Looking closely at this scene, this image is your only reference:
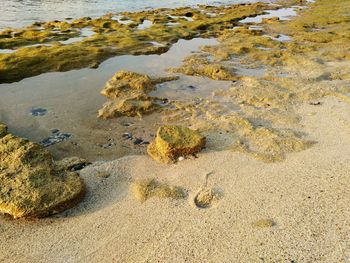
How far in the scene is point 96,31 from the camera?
80.3 ft

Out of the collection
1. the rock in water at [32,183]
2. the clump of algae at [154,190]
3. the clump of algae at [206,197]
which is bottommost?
the clump of algae at [154,190]

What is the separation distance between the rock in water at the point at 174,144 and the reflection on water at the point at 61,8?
20.4m

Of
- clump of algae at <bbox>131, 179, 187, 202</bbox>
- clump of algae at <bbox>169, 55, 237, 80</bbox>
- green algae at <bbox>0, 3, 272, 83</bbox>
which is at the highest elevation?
clump of algae at <bbox>131, 179, 187, 202</bbox>

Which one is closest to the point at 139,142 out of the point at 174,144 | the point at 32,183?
the point at 174,144

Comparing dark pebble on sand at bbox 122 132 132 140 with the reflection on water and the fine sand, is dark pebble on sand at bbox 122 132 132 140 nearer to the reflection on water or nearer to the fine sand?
the fine sand

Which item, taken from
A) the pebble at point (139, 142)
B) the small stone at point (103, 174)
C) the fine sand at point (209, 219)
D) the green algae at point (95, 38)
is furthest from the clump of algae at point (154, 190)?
the green algae at point (95, 38)

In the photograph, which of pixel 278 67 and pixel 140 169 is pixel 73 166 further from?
pixel 278 67

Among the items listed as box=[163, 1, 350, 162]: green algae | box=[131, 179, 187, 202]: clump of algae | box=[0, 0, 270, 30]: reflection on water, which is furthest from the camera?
box=[0, 0, 270, 30]: reflection on water

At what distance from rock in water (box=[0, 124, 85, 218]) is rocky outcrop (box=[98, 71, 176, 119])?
3.56 metres

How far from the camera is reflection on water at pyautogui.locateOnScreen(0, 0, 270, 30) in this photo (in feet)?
96.2

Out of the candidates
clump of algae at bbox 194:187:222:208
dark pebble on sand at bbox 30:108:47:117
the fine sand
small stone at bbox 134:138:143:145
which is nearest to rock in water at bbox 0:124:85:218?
the fine sand

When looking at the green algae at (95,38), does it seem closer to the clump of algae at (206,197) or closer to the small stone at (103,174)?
the small stone at (103,174)

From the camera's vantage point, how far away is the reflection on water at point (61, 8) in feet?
96.2

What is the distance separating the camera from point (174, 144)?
949cm
